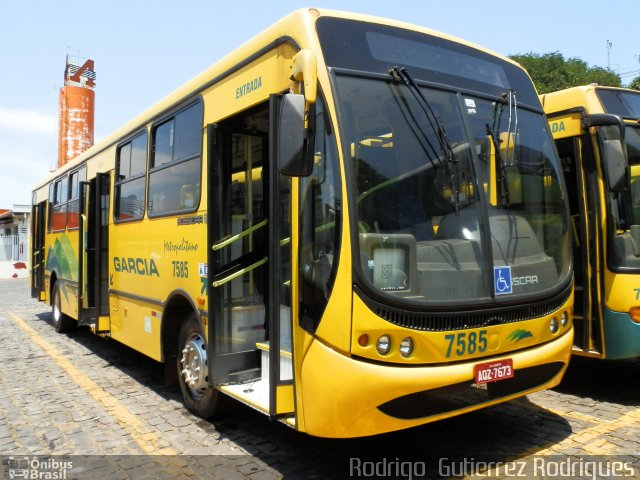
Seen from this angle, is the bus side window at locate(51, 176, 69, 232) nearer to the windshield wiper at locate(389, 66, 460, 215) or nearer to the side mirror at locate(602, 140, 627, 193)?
the windshield wiper at locate(389, 66, 460, 215)

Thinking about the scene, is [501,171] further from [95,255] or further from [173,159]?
[95,255]

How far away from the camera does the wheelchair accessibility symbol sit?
366 cm

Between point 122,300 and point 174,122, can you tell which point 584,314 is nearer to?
point 174,122

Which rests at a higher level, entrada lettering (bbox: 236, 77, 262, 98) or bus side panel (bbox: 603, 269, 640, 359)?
entrada lettering (bbox: 236, 77, 262, 98)

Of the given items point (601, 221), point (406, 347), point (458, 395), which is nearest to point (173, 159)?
point (406, 347)

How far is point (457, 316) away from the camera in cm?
348

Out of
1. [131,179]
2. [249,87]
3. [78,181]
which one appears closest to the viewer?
[249,87]

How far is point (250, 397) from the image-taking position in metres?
4.11

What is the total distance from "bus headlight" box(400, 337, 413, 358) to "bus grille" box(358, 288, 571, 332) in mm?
A: 85

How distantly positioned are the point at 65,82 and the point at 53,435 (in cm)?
5155

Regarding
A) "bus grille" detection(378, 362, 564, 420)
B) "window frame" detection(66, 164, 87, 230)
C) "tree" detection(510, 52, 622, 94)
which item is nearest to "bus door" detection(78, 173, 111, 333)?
"window frame" detection(66, 164, 87, 230)

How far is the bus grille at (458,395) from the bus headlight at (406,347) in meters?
0.27

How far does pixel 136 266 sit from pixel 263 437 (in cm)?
284

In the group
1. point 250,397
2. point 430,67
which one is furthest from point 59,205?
point 430,67
